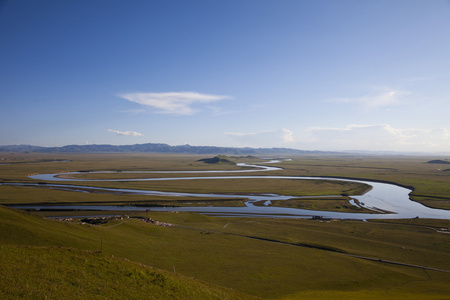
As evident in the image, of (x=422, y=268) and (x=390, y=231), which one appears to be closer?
(x=422, y=268)

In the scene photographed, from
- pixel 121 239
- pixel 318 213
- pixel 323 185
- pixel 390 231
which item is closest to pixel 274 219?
pixel 318 213

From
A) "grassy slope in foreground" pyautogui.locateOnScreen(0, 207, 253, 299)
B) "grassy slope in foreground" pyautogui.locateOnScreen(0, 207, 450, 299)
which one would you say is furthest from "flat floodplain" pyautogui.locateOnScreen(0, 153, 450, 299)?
"grassy slope in foreground" pyautogui.locateOnScreen(0, 207, 253, 299)

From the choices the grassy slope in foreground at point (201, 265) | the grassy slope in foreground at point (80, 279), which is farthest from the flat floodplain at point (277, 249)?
the grassy slope in foreground at point (80, 279)

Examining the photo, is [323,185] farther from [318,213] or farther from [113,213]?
[113,213]

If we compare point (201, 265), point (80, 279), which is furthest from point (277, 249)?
point (80, 279)

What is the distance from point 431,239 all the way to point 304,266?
92.1 ft

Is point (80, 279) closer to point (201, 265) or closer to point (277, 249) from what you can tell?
point (201, 265)

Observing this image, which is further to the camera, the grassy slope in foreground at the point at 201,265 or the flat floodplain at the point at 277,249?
the flat floodplain at the point at 277,249

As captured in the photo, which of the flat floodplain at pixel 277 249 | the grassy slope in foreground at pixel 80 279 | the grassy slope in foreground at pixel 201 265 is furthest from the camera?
the flat floodplain at pixel 277 249

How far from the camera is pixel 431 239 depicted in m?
46.8

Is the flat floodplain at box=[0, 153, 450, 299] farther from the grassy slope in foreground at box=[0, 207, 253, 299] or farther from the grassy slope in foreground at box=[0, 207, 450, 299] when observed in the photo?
the grassy slope in foreground at box=[0, 207, 253, 299]

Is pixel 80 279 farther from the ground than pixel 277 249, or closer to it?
farther from the ground

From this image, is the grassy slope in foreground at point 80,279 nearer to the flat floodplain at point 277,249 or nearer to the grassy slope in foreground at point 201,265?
the grassy slope in foreground at point 201,265

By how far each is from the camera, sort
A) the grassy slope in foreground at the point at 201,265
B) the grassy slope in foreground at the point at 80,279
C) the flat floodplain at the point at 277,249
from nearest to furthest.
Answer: the grassy slope in foreground at the point at 80,279 → the grassy slope in foreground at the point at 201,265 → the flat floodplain at the point at 277,249
